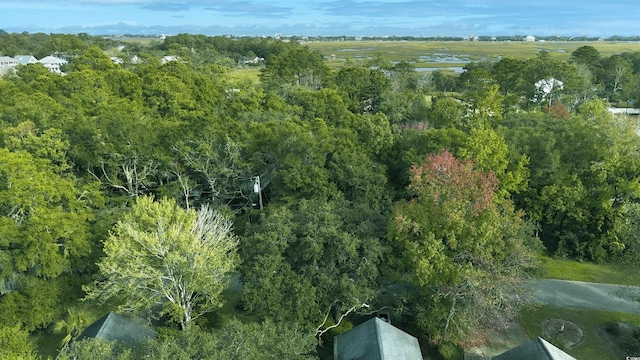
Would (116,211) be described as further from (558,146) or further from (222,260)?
(558,146)

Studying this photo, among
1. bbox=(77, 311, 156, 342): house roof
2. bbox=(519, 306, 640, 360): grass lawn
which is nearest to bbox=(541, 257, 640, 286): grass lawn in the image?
bbox=(519, 306, 640, 360): grass lawn

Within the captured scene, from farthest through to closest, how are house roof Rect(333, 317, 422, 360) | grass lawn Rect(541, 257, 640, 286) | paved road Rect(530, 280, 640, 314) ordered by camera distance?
grass lawn Rect(541, 257, 640, 286) → paved road Rect(530, 280, 640, 314) → house roof Rect(333, 317, 422, 360)

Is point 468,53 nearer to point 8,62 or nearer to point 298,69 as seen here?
point 298,69

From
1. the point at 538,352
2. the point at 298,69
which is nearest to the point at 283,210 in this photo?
the point at 538,352

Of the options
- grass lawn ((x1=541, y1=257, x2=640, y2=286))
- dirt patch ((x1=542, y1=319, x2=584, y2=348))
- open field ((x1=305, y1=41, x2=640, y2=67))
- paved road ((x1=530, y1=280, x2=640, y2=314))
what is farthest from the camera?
open field ((x1=305, y1=41, x2=640, y2=67))

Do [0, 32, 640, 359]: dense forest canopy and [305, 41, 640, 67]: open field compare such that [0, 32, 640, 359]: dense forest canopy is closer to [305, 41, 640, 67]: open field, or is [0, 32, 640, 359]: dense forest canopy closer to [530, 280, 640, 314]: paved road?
[530, 280, 640, 314]: paved road

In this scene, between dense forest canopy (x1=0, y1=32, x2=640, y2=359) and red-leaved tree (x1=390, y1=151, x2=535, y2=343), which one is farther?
dense forest canopy (x1=0, y1=32, x2=640, y2=359)

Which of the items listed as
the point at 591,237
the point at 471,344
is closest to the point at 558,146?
the point at 591,237
